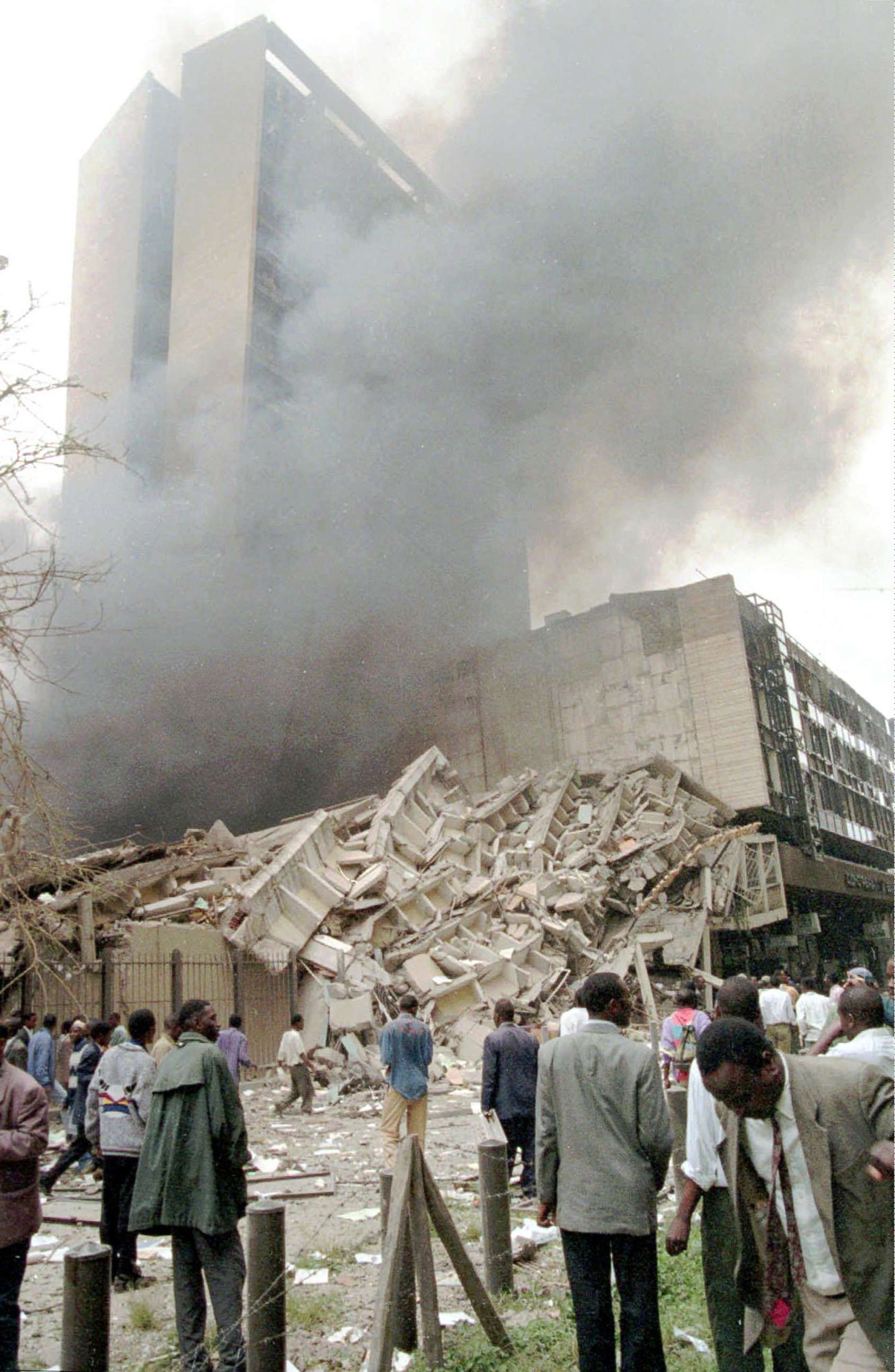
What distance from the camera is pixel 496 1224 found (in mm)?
3852

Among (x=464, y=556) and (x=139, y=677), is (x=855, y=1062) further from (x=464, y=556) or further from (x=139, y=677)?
(x=464, y=556)

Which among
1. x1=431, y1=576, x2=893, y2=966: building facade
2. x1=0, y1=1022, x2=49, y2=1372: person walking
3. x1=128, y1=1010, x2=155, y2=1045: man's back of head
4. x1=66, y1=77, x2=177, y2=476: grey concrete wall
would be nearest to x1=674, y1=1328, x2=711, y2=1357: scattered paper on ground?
x1=0, y1=1022, x2=49, y2=1372: person walking

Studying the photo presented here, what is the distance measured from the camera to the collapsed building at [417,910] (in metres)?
11.1

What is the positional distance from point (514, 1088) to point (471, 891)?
35.8 ft

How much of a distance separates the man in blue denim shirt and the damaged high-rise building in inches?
746

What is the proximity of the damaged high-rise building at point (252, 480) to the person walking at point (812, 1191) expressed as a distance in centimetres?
2236

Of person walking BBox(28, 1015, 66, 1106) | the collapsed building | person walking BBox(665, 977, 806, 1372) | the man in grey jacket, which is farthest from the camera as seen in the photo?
the collapsed building

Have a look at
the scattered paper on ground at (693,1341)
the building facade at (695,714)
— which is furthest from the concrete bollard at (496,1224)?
→ the building facade at (695,714)

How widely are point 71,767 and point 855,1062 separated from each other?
24343 mm

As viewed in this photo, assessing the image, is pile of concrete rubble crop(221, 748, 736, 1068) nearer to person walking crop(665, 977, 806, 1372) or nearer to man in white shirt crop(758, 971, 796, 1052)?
man in white shirt crop(758, 971, 796, 1052)

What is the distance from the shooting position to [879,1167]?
6.51 feet

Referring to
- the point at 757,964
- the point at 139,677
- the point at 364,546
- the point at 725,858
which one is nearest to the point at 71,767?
the point at 139,677

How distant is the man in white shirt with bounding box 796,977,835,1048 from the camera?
7914mm

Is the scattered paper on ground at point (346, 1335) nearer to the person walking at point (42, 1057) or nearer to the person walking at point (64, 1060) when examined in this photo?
the person walking at point (42, 1057)
